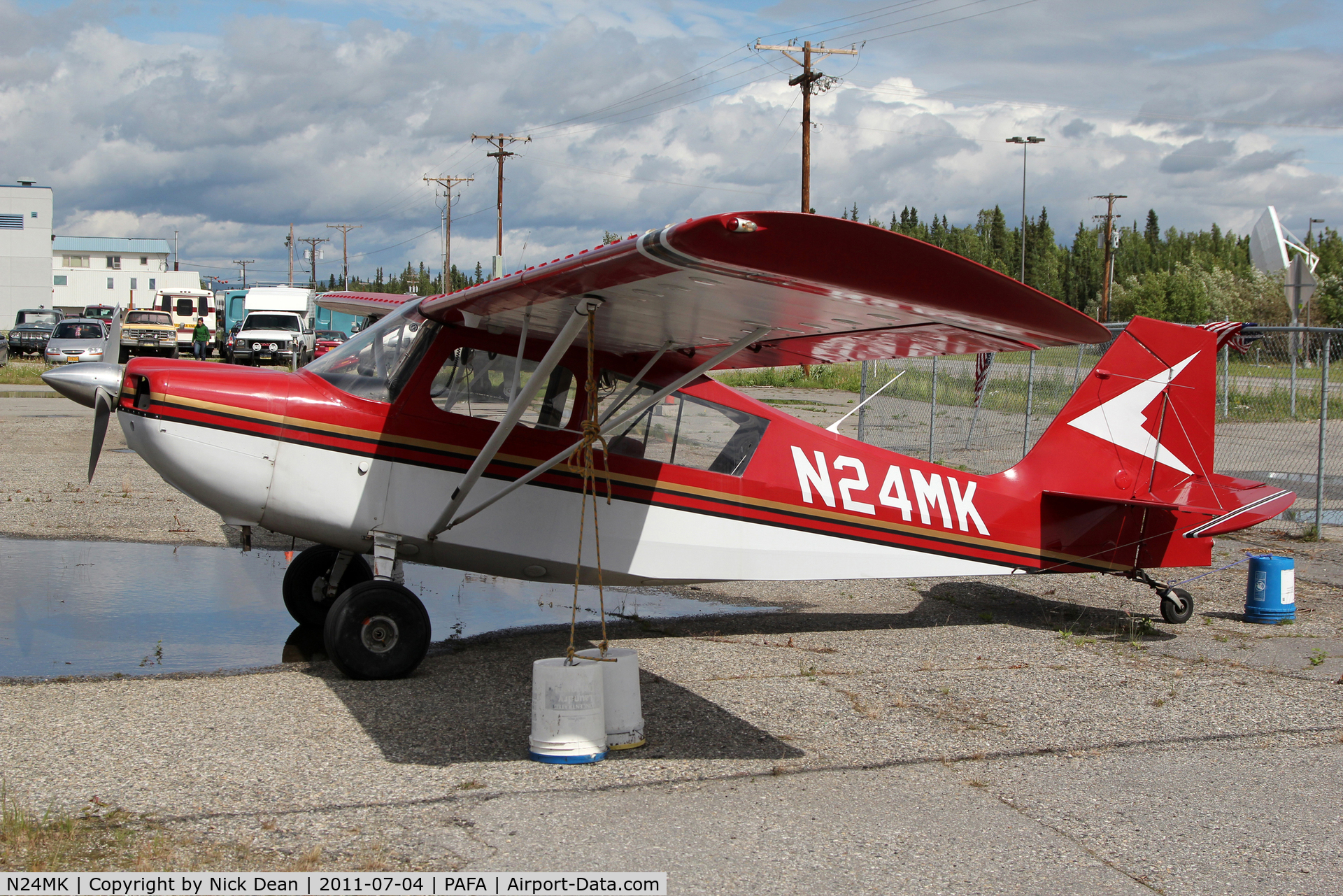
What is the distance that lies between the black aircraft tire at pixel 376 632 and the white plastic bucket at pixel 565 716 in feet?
5.01

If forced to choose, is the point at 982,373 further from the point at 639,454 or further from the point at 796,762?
the point at 796,762

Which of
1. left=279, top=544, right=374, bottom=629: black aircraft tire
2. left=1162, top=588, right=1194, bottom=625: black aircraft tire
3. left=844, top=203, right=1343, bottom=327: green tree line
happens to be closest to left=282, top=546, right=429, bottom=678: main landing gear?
left=279, top=544, right=374, bottom=629: black aircraft tire

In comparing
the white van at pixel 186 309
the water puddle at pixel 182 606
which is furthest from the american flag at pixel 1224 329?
the white van at pixel 186 309

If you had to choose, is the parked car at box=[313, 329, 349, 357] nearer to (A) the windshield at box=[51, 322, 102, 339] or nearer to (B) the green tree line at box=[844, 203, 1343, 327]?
(A) the windshield at box=[51, 322, 102, 339]

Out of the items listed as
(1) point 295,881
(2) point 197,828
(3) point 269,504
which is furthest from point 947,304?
(3) point 269,504

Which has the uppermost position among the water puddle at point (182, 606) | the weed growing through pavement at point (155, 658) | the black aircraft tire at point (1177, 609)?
the black aircraft tire at point (1177, 609)

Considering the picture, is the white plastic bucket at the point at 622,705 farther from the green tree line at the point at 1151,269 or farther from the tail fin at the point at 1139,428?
the green tree line at the point at 1151,269

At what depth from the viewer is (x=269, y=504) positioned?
6.33 m

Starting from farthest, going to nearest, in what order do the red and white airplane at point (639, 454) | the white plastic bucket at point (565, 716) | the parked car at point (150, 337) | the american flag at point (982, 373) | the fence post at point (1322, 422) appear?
the parked car at point (150, 337) < the american flag at point (982, 373) < the fence post at point (1322, 422) < the red and white airplane at point (639, 454) < the white plastic bucket at point (565, 716)

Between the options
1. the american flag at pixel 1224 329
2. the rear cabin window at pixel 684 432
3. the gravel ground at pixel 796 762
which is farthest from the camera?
the american flag at pixel 1224 329

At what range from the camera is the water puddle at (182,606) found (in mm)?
6562

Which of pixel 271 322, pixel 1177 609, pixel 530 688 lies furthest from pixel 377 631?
pixel 271 322

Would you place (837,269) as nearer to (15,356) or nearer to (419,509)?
(419,509)

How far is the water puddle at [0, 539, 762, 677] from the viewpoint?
656cm
